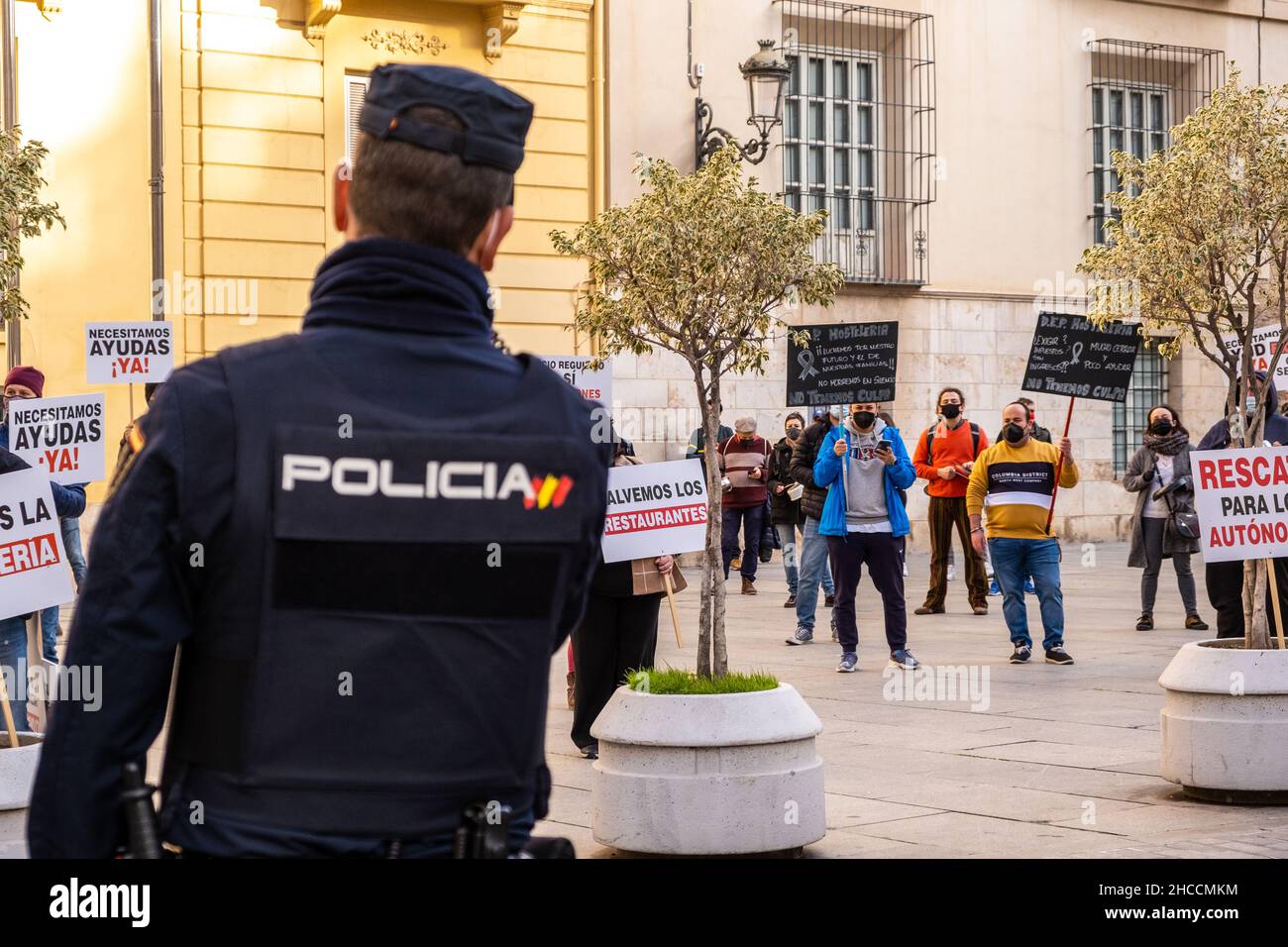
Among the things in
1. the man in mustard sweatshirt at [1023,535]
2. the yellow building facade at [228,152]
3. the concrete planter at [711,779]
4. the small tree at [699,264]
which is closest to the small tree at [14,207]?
the yellow building facade at [228,152]

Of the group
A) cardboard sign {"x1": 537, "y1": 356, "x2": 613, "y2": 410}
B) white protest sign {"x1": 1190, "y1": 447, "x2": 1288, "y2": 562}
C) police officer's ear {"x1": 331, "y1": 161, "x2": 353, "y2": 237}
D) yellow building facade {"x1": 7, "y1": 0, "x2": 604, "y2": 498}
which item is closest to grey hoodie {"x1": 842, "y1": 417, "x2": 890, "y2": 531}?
cardboard sign {"x1": 537, "y1": 356, "x2": 613, "y2": 410}

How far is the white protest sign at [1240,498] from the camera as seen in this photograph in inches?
328

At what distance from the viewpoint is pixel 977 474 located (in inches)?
508

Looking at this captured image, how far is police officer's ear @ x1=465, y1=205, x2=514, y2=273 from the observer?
2430mm

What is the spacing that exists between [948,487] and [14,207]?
8.63m

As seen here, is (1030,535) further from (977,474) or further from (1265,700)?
(1265,700)

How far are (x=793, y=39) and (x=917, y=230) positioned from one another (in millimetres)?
3162

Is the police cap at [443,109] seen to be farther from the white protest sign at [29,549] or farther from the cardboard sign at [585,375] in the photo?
the cardboard sign at [585,375]

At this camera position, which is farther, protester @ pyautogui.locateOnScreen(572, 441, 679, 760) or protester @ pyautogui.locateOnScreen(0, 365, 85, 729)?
protester @ pyautogui.locateOnScreen(572, 441, 679, 760)

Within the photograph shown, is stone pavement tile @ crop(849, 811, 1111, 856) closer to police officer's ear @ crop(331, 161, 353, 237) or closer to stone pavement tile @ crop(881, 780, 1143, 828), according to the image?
stone pavement tile @ crop(881, 780, 1143, 828)

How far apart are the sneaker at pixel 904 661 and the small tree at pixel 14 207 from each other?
24.2ft

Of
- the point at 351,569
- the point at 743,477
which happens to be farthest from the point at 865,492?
the point at 351,569

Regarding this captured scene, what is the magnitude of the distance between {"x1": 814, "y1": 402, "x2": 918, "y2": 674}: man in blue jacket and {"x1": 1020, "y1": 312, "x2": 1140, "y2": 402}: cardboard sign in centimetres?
315

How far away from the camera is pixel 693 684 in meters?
6.70
